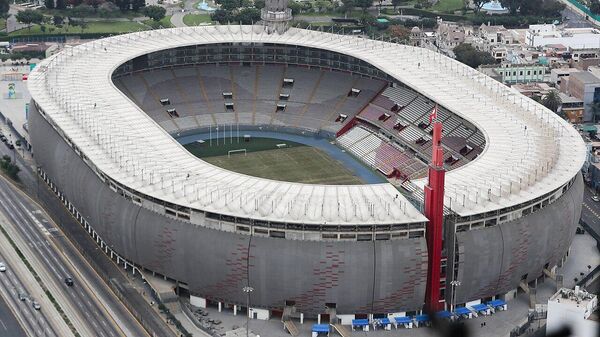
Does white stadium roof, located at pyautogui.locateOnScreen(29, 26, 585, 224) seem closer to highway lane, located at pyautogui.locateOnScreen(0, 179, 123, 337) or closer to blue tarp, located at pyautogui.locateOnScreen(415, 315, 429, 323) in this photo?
blue tarp, located at pyautogui.locateOnScreen(415, 315, 429, 323)

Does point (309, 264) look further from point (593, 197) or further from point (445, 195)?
point (593, 197)

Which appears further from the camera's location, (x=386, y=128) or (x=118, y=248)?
(x=386, y=128)

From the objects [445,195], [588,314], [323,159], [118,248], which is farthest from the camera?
[323,159]

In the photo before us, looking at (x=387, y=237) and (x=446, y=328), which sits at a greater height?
(x=387, y=237)

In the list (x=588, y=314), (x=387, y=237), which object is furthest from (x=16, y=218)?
(x=588, y=314)

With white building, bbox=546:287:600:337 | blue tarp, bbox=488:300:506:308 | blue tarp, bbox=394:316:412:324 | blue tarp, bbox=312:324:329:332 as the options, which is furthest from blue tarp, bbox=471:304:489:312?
blue tarp, bbox=312:324:329:332

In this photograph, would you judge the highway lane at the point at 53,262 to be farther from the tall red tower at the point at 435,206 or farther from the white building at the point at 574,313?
the white building at the point at 574,313
